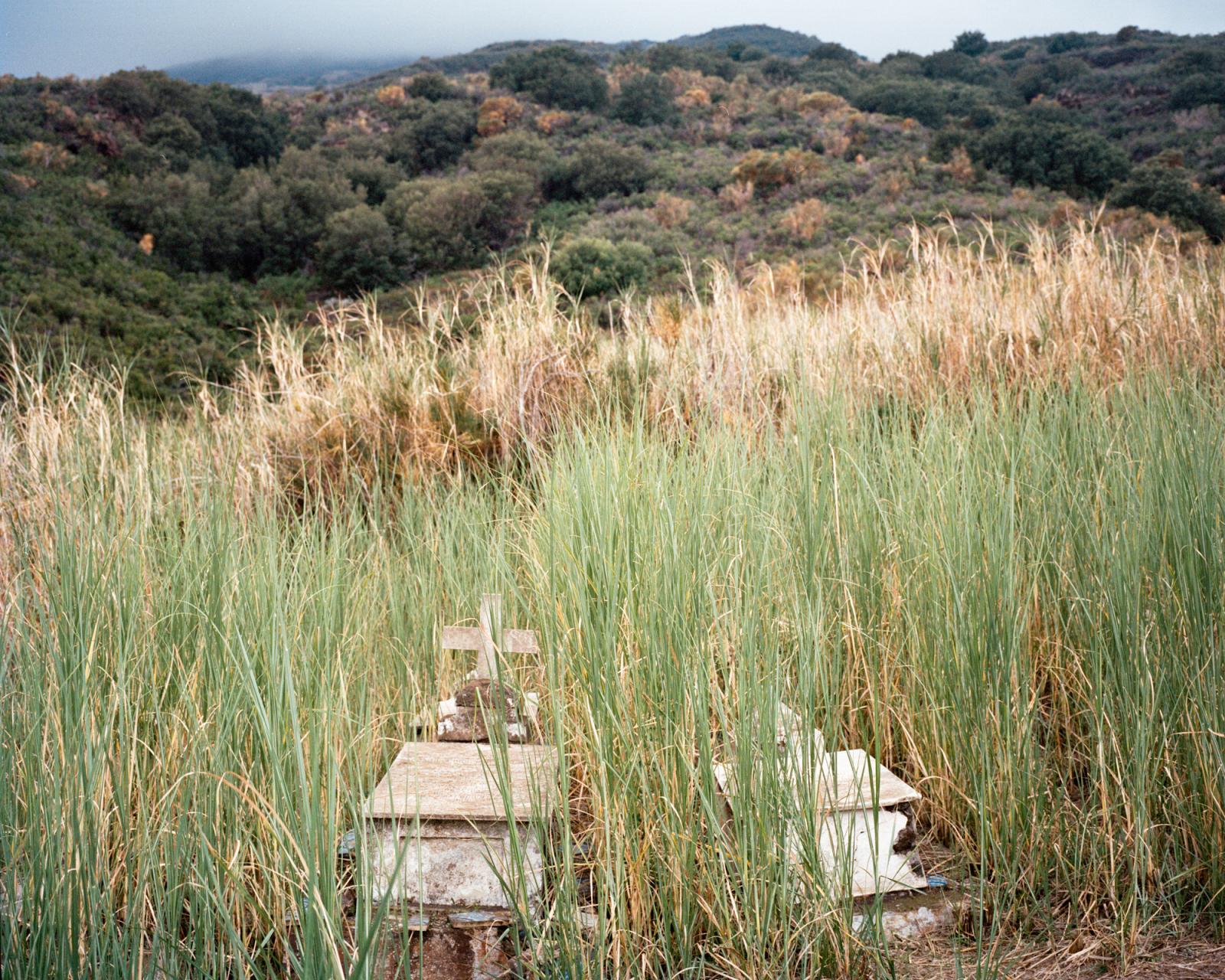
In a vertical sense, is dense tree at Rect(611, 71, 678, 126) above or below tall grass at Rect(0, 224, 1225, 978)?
above

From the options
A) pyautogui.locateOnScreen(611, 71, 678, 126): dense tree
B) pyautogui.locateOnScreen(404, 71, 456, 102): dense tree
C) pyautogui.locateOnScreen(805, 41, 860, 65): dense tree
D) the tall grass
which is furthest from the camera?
pyautogui.locateOnScreen(805, 41, 860, 65): dense tree

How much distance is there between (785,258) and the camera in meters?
17.5

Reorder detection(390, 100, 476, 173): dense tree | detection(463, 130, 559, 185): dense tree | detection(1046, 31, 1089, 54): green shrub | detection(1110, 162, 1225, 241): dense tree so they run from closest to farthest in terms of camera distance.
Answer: detection(1110, 162, 1225, 241): dense tree < detection(463, 130, 559, 185): dense tree < detection(390, 100, 476, 173): dense tree < detection(1046, 31, 1089, 54): green shrub

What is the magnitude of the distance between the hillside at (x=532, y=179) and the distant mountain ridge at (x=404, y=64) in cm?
144

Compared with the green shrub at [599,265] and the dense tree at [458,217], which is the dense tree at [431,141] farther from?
the green shrub at [599,265]

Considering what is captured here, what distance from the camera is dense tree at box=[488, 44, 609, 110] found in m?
31.0

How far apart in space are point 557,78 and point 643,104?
3.91 metres

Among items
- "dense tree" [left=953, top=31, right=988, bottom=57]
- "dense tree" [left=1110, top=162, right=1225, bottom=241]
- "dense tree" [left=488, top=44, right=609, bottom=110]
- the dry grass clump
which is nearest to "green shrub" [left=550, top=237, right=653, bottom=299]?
"dense tree" [left=1110, top=162, right=1225, bottom=241]

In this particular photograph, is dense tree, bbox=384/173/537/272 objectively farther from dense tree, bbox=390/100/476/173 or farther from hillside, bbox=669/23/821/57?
hillside, bbox=669/23/821/57

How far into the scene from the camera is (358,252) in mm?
19578

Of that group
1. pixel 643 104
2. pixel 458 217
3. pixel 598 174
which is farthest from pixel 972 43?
pixel 458 217

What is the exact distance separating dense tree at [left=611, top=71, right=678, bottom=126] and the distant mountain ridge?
6.43 metres

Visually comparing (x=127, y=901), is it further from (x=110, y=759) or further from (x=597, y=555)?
(x=597, y=555)

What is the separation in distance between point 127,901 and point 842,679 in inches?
57.5
